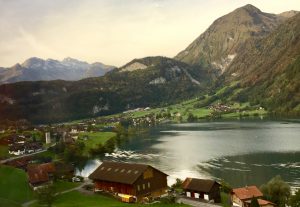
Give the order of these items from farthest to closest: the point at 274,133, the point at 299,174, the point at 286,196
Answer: the point at 274,133
the point at 299,174
the point at 286,196

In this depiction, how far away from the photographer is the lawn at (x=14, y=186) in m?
76.7

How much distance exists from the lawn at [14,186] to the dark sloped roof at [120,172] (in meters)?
14.2

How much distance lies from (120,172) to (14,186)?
68.9 ft

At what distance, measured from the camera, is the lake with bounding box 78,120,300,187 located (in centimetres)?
11419

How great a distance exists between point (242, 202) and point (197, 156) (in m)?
75.9

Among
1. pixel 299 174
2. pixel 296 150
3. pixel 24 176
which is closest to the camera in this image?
pixel 24 176

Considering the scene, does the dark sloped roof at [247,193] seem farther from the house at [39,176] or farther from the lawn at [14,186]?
the house at [39,176]

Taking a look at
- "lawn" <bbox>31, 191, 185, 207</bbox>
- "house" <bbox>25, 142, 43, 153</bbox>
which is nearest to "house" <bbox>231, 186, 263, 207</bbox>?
"lawn" <bbox>31, 191, 185, 207</bbox>

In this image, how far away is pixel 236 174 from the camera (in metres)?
116

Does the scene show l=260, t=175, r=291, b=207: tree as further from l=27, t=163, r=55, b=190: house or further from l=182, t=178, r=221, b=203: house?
l=27, t=163, r=55, b=190: house

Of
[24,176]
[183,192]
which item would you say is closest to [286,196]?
[183,192]

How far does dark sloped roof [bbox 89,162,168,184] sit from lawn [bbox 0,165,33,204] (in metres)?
14.2

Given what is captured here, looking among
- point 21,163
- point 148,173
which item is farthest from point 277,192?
point 21,163

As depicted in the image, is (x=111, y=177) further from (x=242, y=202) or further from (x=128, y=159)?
(x=128, y=159)
